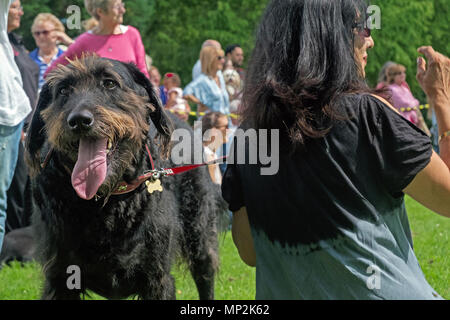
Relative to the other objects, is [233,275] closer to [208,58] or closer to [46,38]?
[46,38]

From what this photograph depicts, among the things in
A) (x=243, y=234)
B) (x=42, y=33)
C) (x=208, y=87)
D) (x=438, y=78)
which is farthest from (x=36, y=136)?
(x=208, y=87)

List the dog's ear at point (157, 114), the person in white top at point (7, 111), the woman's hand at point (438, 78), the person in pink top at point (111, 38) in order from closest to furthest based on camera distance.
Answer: the woman's hand at point (438, 78) < the dog's ear at point (157, 114) < the person in white top at point (7, 111) < the person in pink top at point (111, 38)

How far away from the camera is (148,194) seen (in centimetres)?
372

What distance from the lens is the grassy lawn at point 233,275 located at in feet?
17.5

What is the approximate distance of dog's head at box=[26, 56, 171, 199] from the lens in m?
3.22

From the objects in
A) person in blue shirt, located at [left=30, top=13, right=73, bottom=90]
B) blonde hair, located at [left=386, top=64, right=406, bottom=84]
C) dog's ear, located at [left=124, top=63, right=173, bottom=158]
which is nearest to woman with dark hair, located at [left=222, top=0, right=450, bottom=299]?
dog's ear, located at [left=124, top=63, right=173, bottom=158]

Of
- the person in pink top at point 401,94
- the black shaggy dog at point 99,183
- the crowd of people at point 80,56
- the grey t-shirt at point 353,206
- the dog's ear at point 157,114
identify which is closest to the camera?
the grey t-shirt at point 353,206

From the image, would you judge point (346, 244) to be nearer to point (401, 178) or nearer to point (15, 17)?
point (401, 178)

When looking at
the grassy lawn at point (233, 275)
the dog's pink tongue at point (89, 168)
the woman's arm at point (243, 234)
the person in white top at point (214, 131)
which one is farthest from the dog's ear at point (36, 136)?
the person in white top at point (214, 131)

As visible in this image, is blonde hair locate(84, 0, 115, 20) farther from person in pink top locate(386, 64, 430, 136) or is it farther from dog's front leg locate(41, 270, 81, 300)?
person in pink top locate(386, 64, 430, 136)

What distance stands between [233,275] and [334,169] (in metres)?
4.12

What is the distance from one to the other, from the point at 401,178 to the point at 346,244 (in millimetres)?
Result: 325

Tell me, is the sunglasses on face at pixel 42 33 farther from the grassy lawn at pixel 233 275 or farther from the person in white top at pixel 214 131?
→ the grassy lawn at pixel 233 275

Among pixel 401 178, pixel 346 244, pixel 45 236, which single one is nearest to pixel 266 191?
pixel 346 244
